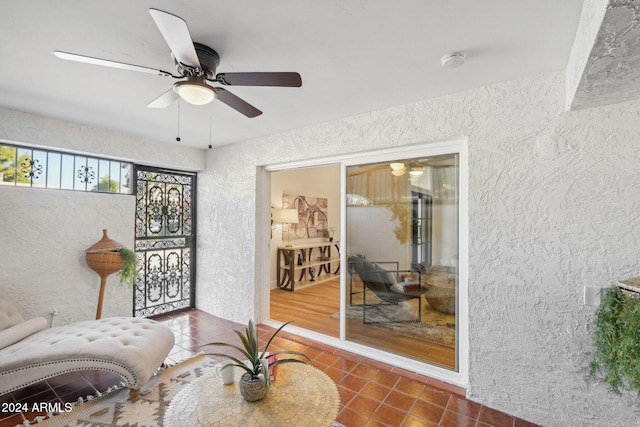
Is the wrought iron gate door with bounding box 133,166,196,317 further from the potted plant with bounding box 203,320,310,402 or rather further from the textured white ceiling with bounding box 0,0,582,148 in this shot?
the potted plant with bounding box 203,320,310,402

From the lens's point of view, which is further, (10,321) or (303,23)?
(10,321)

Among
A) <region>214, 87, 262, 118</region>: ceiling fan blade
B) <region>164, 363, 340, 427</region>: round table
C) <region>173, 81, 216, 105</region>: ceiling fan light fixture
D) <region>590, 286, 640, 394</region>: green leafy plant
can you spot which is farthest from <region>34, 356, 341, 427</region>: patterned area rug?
<region>214, 87, 262, 118</region>: ceiling fan blade

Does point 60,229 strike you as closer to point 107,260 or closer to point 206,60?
point 107,260

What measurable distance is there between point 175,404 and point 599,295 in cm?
263

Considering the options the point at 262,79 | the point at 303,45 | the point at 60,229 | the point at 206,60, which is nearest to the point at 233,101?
the point at 206,60

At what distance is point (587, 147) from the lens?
6.22 feet

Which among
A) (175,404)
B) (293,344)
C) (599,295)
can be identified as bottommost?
(293,344)

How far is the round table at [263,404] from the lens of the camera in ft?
4.52

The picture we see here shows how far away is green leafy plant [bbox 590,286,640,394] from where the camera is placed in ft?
4.82

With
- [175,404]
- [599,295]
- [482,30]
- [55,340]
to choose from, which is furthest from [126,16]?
[599,295]

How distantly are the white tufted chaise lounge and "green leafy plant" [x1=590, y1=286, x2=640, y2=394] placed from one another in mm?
3065

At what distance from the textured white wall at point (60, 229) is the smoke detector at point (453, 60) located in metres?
3.71

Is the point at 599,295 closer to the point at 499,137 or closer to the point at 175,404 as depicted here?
the point at 499,137

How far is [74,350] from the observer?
2.11m
